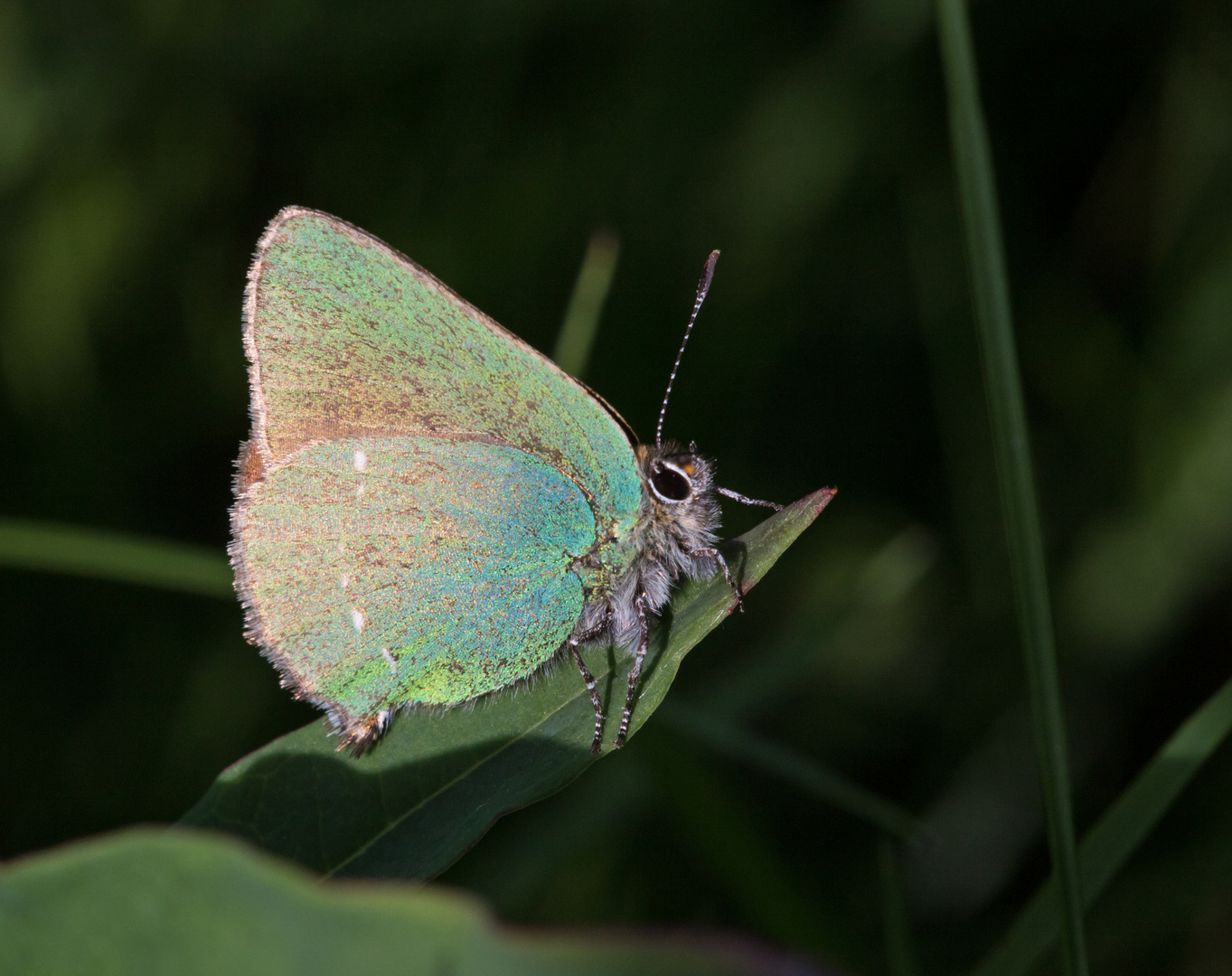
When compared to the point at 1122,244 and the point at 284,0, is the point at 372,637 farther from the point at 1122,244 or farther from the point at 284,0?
the point at 1122,244

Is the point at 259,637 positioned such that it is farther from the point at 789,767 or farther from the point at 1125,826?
the point at 1125,826

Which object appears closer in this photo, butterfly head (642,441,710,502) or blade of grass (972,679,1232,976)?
blade of grass (972,679,1232,976)

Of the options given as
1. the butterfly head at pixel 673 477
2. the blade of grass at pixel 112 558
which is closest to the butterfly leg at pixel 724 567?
the butterfly head at pixel 673 477

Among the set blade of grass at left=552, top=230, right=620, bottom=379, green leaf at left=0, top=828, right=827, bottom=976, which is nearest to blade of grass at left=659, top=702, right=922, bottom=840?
blade of grass at left=552, top=230, right=620, bottom=379

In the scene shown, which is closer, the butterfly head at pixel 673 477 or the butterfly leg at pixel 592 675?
the butterfly leg at pixel 592 675

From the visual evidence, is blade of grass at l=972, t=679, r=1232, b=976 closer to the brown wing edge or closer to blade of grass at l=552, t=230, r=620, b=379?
the brown wing edge

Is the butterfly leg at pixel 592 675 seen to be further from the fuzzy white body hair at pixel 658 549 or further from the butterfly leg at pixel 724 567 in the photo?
the butterfly leg at pixel 724 567
